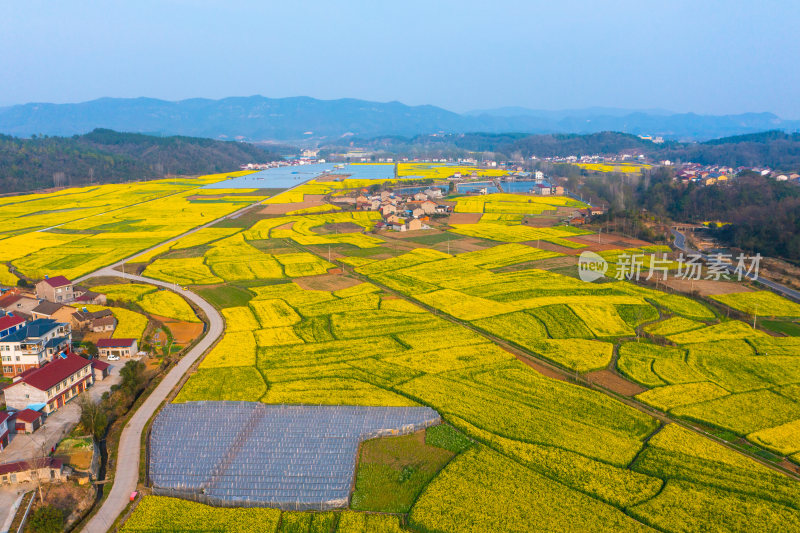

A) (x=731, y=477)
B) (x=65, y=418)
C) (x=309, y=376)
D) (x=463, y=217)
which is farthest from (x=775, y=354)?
(x=463, y=217)

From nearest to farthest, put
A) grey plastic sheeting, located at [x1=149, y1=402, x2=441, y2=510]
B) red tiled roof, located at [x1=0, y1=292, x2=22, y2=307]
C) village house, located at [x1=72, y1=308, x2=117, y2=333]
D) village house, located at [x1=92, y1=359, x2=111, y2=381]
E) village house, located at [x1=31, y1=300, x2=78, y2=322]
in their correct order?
1. grey plastic sheeting, located at [x1=149, y1=402, x2=441, y2=510]
2. village house, located at [x1=92, y1=359, x2=111, y2=381]
3. village house, located at [x1=31, y1=300, x2=78, y2=322]
4. village house, located at [x1=72, y1=308, x2=117, y2=333]
5. red tiled roof, located at [x1=0, y1=292, x2=22, y2=307]

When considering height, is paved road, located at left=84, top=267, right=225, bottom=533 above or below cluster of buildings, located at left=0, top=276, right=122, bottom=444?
below

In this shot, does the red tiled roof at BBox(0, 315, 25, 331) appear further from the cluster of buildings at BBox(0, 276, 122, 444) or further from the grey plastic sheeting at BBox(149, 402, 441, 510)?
the grey plastic sheeting at BBox(149, 402, 441, 510)

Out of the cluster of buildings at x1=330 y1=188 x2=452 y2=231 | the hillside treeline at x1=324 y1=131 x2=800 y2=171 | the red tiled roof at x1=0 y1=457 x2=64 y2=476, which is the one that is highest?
the hillside treeline at x1=324 y1=131 x2=800 y2=171

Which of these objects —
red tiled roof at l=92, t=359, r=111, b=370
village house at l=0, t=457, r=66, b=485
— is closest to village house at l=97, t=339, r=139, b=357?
red tiled roof at l=92, t=359, r=111, b=370

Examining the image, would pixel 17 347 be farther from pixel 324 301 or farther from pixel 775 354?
pixel 775 354

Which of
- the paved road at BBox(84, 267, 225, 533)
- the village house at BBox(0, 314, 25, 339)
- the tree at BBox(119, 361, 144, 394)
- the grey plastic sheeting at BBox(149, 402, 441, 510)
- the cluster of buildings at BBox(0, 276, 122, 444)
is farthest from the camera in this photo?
the village house at BBox(0, 314, 25, 339)

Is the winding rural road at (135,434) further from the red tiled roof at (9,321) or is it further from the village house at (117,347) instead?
the red tiled roof at (9,321)

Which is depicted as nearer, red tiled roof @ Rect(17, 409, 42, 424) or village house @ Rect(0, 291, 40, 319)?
red tiled roof @ Rect(17, 409, 42, 424)

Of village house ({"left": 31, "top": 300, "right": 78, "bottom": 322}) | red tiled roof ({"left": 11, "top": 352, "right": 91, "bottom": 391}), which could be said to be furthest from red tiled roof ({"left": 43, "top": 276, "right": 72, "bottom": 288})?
red tiled roof ({"left": 11, "top": 352, "right": 91, "bottom": 391})
